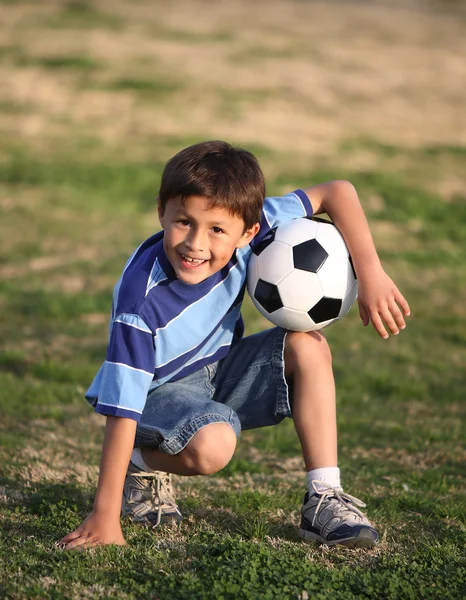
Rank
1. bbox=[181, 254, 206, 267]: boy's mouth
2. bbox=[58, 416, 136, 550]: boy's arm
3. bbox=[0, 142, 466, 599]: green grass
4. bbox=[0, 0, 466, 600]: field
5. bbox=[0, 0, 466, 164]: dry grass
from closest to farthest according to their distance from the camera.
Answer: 1. bbox=[0, 142, 466, 599]: green grass
2. bbox=[0, 0, 466, 600]: field
3. bbox=[58, 416, 136, 550]: boy's arm
4. bbox=[181, 254, 206, 267]: boy's mouth
5. bbox=[0, 0, 466, 164]: dry grass

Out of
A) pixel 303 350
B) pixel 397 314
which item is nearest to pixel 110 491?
pixel 303 350

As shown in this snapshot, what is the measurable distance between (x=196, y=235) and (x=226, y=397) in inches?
33.6

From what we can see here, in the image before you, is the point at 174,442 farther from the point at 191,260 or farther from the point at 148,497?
the point at 191,260

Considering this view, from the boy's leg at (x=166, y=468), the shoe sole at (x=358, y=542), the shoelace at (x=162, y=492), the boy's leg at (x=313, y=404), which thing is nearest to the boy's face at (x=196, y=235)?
the boy's leg at (x=313, y=404)

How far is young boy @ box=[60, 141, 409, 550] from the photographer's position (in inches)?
142

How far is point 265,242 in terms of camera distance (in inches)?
162

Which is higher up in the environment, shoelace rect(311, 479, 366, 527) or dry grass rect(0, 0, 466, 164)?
dry grass rect(0, 0, 466, 164)

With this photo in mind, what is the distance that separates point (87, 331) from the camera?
809cm

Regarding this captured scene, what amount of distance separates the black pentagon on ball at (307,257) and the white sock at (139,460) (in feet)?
3.67

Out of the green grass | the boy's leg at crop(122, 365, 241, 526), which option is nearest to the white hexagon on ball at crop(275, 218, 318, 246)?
the boy's leg at crop(122, 365, 241, 526)

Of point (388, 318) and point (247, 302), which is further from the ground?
point (388, 318)

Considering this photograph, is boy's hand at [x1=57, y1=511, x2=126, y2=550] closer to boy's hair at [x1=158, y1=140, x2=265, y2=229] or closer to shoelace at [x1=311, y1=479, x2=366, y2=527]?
shoelace at [x1=311, y1=479, x2=366, y2=527]

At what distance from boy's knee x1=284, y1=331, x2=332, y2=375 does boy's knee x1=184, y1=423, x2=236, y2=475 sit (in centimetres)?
44

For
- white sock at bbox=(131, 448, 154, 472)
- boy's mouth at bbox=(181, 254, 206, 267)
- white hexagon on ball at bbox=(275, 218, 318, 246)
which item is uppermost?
white hexagon on ball at bbox=(275, 218, 318, 246)
